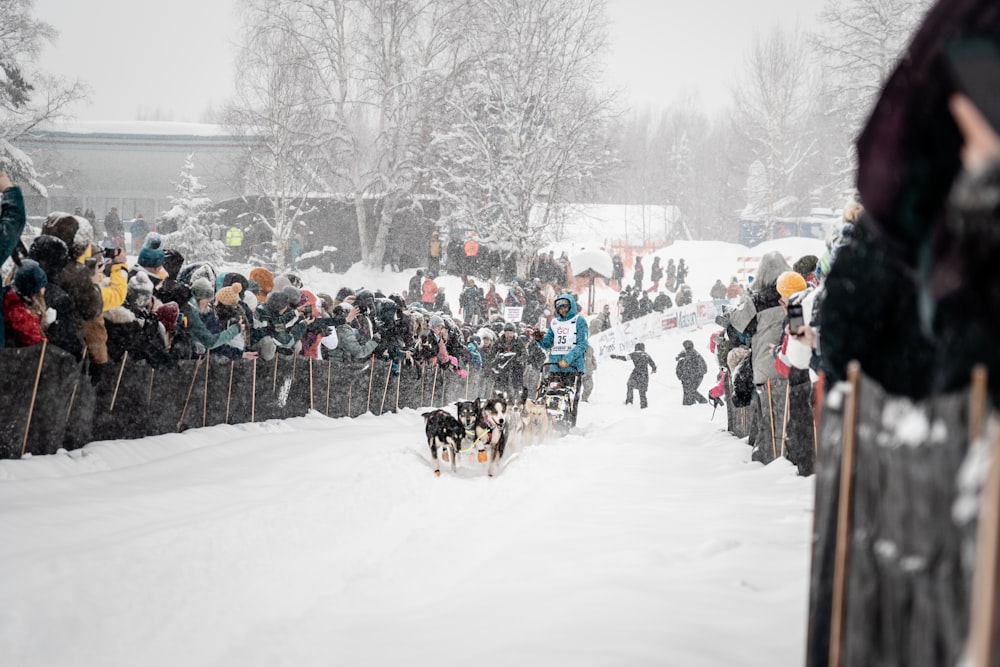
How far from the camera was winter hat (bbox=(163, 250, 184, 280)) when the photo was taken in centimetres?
959

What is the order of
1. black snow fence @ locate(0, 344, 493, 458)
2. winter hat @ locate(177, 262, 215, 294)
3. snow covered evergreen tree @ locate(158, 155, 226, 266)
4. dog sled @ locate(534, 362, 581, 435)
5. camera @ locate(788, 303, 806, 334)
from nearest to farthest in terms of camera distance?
camera @ locate(788, 303, 806, 334) → black snow fence @ locate(0, 344, 493, 458) → winter hat @ locate(177, 262, 215, 294) → dog sled @ locate(534, 362, 581, 435) → snow covered evergreen tree @ locate(158, 155, 226, 266)

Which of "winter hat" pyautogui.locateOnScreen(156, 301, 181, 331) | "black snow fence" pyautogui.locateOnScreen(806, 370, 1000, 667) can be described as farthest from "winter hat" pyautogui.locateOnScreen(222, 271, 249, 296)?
"black snow fence" pyautogui.locateOnScreen(806, 370, 1000, 667)

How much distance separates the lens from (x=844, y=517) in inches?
82.5

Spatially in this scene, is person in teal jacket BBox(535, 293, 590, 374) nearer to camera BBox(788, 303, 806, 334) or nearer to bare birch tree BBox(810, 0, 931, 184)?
camera BBox(788, 303, 806, 334)

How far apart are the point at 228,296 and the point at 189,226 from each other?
82.0ft

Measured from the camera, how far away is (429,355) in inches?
660

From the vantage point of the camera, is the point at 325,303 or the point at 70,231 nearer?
the point at 70,231

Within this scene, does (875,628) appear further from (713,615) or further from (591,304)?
(591,304)

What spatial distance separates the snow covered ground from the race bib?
4.02 metres

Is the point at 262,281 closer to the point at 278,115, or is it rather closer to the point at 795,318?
the point at 795,318

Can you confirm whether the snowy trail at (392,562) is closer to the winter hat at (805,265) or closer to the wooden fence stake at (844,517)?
the wooden fence stake at (844,517)

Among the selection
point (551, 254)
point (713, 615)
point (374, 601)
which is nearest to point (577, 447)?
point (374, 601)

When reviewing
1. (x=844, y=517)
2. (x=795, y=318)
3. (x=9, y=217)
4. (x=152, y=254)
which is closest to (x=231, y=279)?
(x=152, y=254)

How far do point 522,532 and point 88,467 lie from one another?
3982 millimetres
